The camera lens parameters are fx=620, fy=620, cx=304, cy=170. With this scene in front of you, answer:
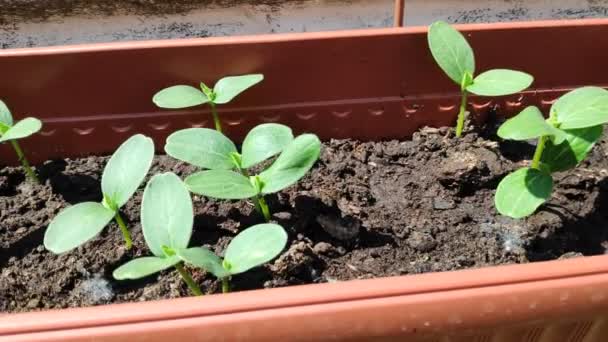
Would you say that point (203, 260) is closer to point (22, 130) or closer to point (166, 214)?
point (166, 214)

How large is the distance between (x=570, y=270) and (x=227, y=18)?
940 mm

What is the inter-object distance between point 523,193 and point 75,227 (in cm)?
52

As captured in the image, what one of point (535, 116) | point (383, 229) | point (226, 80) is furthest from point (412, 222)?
point (226, 80)

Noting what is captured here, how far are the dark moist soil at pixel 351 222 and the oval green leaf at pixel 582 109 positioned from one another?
14 centimetres

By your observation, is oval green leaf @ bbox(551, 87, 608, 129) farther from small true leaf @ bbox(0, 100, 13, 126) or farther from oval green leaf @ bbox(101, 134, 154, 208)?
small true leaf @ bbox(0, 100, 13, 126)

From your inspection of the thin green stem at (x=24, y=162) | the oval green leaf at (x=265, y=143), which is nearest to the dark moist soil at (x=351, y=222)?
the thin green stem at (x=24, y=162)

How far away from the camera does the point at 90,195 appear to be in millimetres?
859

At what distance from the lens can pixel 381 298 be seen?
529mm

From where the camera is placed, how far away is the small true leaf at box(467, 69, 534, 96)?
0.81 metres

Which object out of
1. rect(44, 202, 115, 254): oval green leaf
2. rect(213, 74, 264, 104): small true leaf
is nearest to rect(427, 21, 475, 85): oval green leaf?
rect(213, 74, 264, 104): small true leaf

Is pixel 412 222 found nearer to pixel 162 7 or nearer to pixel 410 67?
pixel 410 67

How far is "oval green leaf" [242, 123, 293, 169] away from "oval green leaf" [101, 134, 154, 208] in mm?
114

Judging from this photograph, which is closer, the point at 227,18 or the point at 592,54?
the point at 592,54

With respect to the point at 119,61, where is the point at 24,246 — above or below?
below
